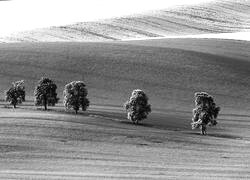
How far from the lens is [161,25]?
141250 mm

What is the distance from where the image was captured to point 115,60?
10119cm

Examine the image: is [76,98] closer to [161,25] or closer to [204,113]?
[204,113]

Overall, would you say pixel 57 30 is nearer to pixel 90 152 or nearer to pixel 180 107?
pixel 180 107

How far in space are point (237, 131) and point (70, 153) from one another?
71.0 ft

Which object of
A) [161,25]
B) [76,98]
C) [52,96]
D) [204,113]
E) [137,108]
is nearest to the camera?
[204,113]

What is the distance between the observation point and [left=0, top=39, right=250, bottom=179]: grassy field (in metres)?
47.9

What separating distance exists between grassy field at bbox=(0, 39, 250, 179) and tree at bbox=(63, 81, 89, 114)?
3.76ft

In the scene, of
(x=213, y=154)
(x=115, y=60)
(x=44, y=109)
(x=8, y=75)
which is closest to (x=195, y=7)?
(x=115, y=60)

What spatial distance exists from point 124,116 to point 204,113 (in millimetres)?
8403

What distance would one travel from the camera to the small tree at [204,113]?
68062mm

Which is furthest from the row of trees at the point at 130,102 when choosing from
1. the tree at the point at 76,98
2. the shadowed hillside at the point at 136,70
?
the shadowed hillside at the point at 136,70

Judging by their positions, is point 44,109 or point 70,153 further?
point 44,109

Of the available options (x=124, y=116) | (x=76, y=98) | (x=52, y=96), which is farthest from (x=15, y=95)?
(x=124, y=116)

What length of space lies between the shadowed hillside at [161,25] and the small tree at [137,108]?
51.4m
